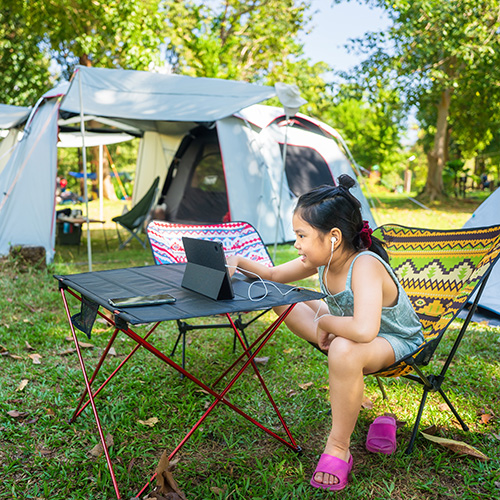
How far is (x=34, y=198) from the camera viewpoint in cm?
530

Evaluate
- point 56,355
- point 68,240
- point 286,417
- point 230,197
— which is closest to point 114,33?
point 68,240

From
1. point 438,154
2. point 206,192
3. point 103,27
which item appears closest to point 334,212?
point 206,192

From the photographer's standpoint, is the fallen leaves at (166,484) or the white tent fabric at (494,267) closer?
the fallen leaves at (166,484)

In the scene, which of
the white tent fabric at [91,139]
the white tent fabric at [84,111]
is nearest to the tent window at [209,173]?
the white tent fabric at [84,111]

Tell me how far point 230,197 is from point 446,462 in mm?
4699

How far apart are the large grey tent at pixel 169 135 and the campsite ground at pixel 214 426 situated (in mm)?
2295

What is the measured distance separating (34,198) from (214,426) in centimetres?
410

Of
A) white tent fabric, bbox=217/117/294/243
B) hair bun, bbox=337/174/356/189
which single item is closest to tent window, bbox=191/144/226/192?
white tent fabric, bbox=217/117/294/243

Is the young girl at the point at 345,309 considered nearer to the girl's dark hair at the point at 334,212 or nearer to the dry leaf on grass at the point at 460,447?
the girl's dark hair at the point at 334,212

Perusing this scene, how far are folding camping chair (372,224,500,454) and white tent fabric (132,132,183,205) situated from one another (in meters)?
5.35

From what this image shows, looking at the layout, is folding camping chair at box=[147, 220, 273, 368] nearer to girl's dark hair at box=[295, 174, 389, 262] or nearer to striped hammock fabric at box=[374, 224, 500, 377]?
striped hammock fabric at box=[374, 224, 500, 377]

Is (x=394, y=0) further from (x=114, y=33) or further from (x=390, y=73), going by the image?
(x=114, y=33)

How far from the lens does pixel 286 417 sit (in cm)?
212

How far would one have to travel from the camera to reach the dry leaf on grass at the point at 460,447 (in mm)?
1787
